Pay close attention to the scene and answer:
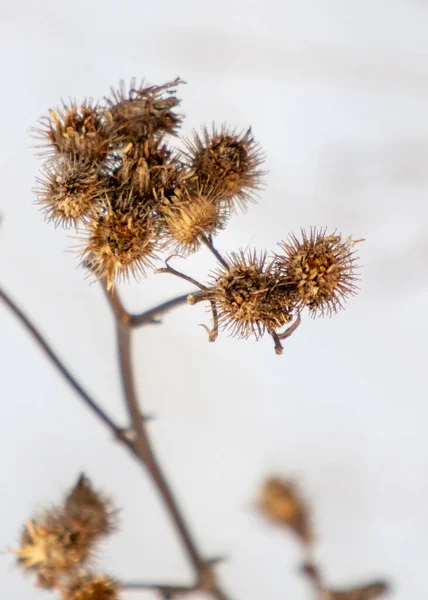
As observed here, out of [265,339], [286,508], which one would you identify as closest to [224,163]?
[265,339]

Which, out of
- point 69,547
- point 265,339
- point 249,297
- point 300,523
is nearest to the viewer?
point 249,297

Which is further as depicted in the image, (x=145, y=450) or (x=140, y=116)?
(x=145, y=450)

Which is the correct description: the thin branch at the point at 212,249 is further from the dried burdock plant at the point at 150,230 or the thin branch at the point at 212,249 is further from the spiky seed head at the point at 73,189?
the spiky seed head at the point at 73,189

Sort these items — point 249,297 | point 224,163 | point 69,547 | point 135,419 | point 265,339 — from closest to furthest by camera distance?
point 249,297, point 224,163, point 69,547, point 135,419, point 265,339

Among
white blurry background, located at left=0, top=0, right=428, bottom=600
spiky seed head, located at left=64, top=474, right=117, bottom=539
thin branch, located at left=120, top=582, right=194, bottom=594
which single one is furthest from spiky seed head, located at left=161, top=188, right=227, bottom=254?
white blurry background, located at left=0, top=0, right=428, bottom=600

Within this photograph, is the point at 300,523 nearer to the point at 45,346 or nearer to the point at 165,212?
the point at 45,346

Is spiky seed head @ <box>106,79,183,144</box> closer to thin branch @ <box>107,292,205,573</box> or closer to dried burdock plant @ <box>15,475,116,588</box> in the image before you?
thin branch @ <box>107,292,205,573</box>

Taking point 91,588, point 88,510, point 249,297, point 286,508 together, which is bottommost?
point 91,588
